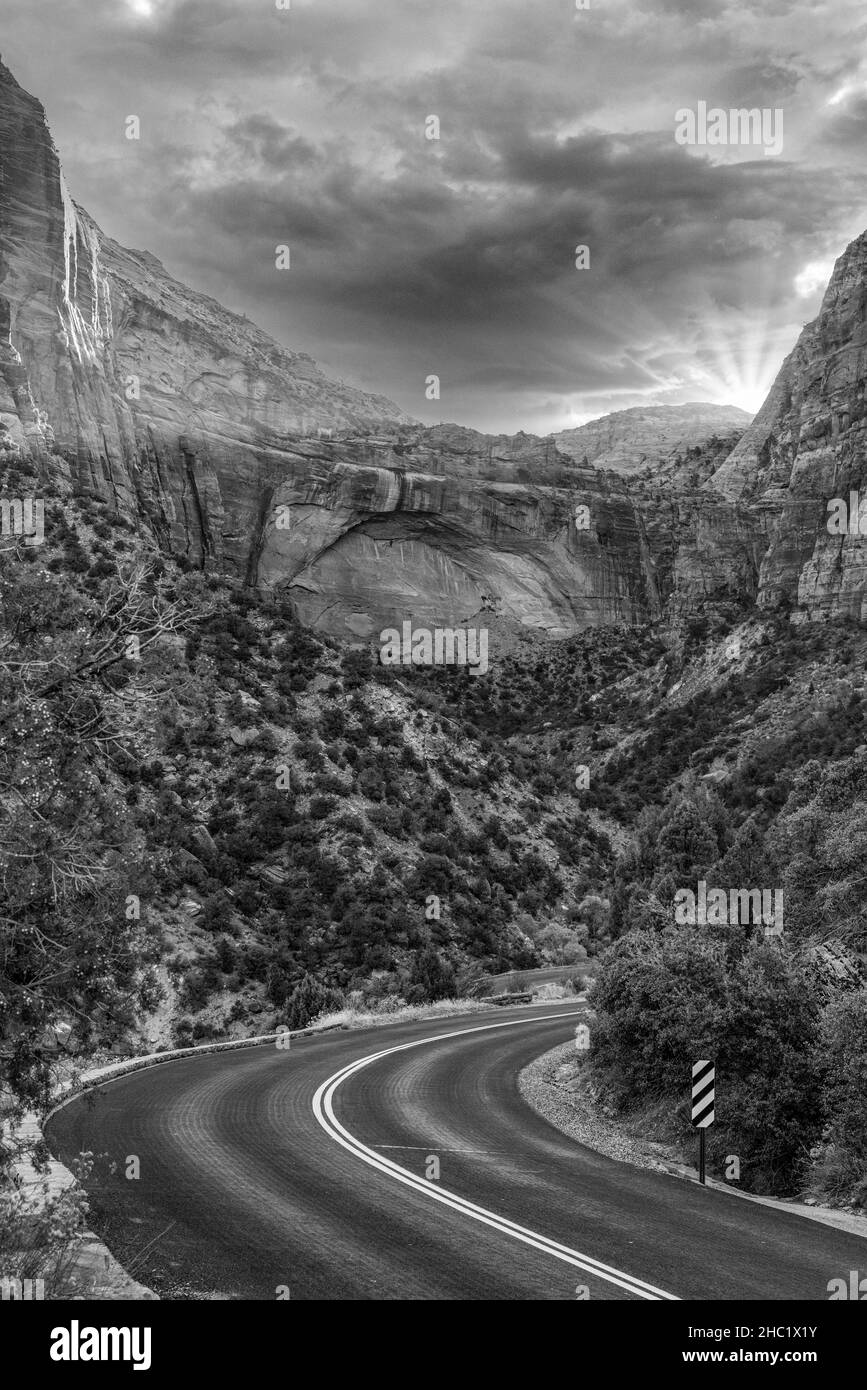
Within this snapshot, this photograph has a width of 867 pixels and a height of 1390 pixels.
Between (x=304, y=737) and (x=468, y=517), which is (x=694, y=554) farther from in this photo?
(x=304, y=737)

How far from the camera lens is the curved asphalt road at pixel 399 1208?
25.2 ft

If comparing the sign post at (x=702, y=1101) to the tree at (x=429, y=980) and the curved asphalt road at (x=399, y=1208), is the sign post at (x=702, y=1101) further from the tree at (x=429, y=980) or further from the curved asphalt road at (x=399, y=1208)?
the tree at (x=429, y=980)

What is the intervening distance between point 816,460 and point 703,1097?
92053 mm

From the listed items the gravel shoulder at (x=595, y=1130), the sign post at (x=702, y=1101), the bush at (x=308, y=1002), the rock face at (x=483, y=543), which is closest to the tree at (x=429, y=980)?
the bush at (x=308, y=1002)

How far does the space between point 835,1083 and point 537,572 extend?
101 m

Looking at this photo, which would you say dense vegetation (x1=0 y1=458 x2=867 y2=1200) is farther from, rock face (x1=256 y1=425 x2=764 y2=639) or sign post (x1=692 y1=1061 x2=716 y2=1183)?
rock face (x1=256 y1=425 x2=764 y2=639)

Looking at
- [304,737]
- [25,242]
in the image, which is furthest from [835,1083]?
[25,242]

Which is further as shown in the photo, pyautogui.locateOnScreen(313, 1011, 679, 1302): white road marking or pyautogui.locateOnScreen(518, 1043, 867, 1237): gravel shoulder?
pyautogui.locateOnScreen(518, 1043, 867, 1237): gravel shoulder

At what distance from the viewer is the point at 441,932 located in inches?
1481

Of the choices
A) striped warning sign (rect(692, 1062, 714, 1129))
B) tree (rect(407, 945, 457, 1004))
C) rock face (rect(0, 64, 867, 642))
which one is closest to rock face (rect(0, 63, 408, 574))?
rock face (rect(0, 64, 867, 642))

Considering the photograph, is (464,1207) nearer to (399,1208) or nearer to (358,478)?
(399,1208)

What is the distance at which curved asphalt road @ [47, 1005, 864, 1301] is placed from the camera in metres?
7.70

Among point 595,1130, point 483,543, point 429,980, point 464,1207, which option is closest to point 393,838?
point 429,980

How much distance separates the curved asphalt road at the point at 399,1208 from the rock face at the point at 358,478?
55.7m
